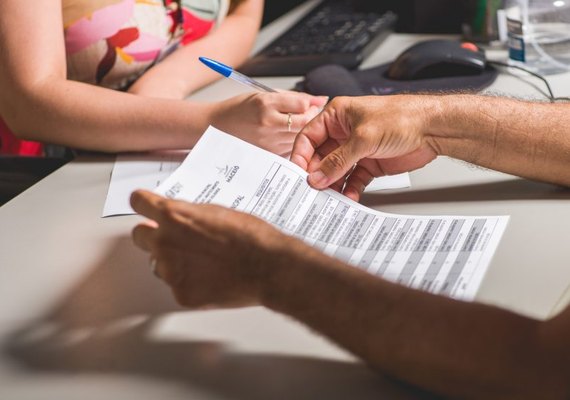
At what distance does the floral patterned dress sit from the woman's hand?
12.9 inches

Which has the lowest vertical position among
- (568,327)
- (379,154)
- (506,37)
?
(506,37)

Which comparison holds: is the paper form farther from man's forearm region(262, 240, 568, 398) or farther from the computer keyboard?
the computer keyboard

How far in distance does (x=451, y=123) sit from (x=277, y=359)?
44 cm

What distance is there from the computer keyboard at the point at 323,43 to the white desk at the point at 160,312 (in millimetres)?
509

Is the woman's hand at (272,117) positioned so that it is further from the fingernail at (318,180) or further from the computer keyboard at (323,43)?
the computer keyboard at (323,43)

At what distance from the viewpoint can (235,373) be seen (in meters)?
0.60

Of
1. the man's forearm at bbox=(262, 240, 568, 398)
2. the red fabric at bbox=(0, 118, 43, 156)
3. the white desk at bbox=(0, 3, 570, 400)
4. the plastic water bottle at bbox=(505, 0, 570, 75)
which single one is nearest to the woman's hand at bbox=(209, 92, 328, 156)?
the white desk at bbox=(0, 3, 570, 400)

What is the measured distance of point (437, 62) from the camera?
1.28 m

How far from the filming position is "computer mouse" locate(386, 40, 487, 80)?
50.2 inches

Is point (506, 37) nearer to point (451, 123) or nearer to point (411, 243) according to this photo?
point (451, 123)

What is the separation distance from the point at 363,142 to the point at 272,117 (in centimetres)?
17

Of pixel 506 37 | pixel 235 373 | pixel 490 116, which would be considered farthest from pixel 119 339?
pixel 506 37

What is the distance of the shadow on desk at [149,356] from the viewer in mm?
582

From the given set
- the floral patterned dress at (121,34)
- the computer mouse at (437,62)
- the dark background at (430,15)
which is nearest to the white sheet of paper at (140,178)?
the floral patterned dress at (121,34)
